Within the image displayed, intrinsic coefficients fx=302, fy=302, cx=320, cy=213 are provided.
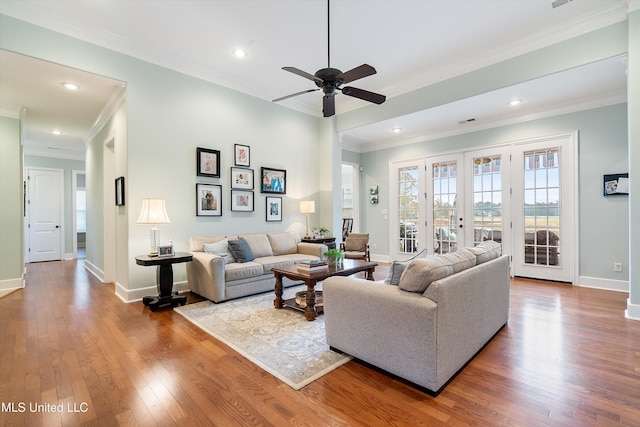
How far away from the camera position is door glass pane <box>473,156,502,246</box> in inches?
220

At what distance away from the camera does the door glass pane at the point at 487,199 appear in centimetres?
558

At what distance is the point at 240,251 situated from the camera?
165 inches

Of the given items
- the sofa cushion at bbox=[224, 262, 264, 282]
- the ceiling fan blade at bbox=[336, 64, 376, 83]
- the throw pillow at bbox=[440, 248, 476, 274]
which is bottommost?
the sofa cushion at bbox=[224, 262, 264, 282]

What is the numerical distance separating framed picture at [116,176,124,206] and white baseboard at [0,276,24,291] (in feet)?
7.33

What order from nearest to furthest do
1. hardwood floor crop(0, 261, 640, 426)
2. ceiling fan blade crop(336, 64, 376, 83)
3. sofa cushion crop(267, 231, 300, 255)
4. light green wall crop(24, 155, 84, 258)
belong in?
hardwood floor crop(0, 261, 640, 426) → ceiling fan blade crop(336, 64, 376, 83) → sofa cushion crop(267, 231, 300, 255) → light green wall crop(24, 155, 84, 258)

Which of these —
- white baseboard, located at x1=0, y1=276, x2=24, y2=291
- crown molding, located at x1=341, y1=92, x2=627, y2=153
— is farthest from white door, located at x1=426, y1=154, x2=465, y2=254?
white baseboard, located at x1=0, y1=276, x2=24, y2=291

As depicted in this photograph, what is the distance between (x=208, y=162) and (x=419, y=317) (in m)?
3.78

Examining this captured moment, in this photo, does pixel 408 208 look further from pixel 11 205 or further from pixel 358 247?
pixel 11 205

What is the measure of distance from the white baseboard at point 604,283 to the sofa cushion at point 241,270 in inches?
195

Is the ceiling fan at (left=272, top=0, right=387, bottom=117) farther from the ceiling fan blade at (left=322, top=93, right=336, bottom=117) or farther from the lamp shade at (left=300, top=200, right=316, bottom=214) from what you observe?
the lamp shade at (left=300, top=200, right=316, bottom=214)

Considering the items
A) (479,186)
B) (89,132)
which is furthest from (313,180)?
(89,132)

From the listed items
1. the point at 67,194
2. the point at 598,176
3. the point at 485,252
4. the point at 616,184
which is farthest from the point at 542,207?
the point at 67,194

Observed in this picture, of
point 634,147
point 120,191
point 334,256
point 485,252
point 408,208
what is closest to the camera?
point 485,252

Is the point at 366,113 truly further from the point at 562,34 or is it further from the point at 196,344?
the point at 196,344
